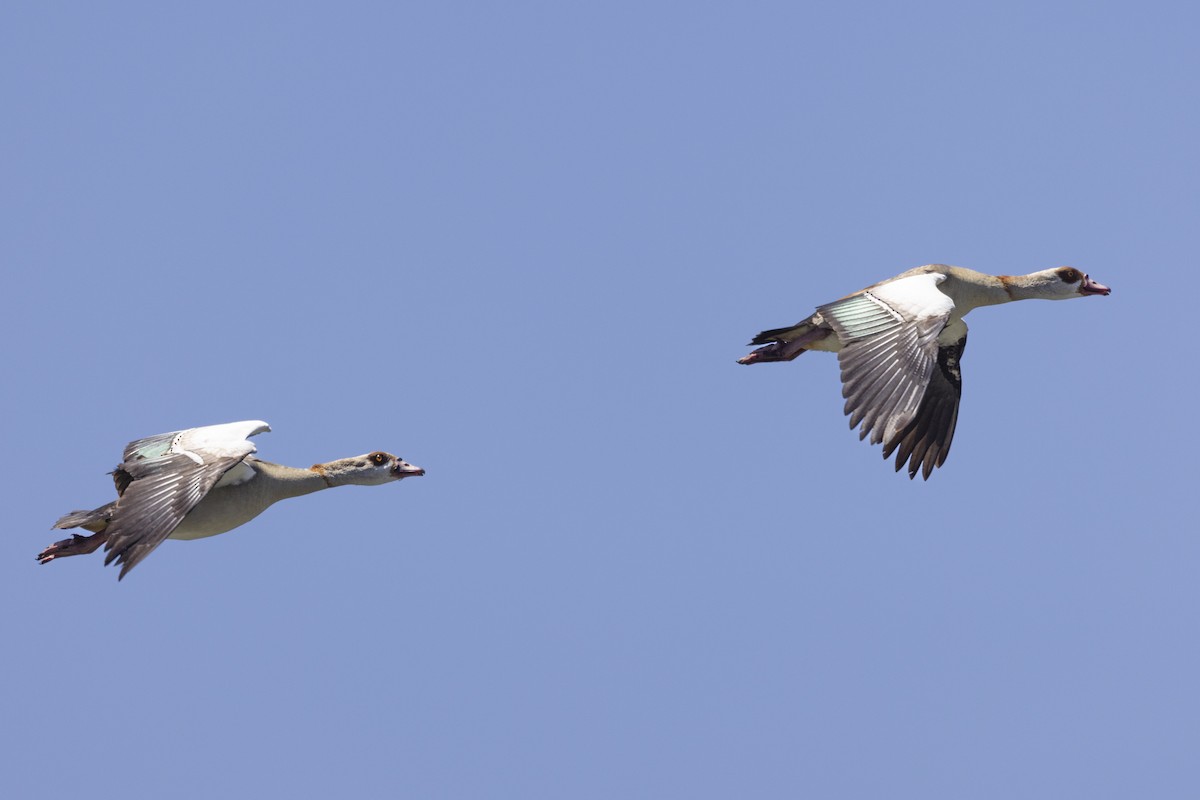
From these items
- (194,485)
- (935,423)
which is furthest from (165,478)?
(935,423)

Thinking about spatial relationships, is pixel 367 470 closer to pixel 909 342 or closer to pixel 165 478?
pixel 165 478

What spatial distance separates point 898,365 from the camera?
57.3ft

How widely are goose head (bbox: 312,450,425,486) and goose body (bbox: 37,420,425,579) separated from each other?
0.03 ft

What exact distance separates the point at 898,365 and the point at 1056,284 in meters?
4.24

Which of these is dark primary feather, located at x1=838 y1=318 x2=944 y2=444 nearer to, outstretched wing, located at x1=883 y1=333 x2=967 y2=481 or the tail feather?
outstretched wing, located at x1=883 y1=333 x2=967 y2=481

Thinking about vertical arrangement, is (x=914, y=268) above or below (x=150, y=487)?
above

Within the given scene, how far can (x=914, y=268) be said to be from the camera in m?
19.8

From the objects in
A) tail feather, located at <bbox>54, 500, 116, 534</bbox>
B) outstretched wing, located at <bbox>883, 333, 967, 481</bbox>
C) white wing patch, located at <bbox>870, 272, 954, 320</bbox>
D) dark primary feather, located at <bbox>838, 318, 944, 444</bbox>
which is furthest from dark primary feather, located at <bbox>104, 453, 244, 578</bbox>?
outstretched wing, located at <bbox>883, 333, 967, 481</bbox>

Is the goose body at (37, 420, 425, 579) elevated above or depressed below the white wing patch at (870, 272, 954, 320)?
below

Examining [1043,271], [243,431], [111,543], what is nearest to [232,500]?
[243,431]

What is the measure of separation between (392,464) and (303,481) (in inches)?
41.5

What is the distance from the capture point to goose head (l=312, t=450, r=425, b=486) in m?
19.2

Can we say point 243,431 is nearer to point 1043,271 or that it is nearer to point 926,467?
point 926,467

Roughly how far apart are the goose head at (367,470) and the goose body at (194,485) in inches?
0.4
